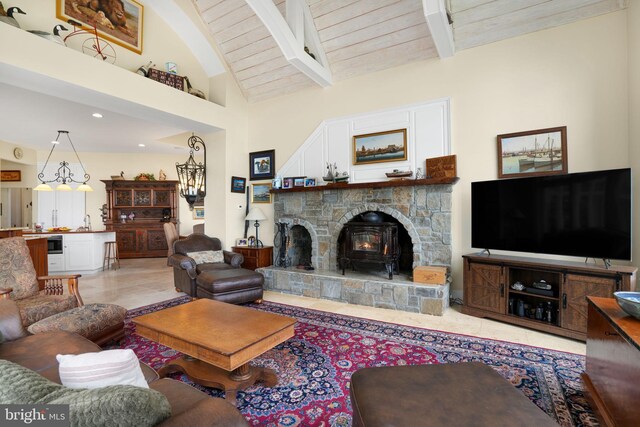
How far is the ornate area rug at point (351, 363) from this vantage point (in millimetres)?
1880

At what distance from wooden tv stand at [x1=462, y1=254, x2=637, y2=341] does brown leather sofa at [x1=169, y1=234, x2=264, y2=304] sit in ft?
8.94

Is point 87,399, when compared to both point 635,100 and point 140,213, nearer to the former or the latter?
point 635,100

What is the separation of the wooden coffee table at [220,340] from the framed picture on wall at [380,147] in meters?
2.96

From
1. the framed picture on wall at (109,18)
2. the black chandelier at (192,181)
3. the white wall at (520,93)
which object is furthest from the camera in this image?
the black chandelier at (192,181)

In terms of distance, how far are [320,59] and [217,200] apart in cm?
302

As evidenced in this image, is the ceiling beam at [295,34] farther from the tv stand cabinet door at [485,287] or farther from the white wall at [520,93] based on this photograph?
the tv stand cabinet door at [485,287]

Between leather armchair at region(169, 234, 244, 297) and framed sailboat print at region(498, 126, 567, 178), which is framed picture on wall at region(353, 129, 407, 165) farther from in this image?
leather armchair at region(169, 234, 244, 297)

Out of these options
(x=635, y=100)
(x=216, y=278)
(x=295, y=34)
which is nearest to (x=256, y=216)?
(x=216, y=278)

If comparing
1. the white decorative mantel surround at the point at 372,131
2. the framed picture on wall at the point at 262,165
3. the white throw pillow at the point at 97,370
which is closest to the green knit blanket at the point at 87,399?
the white throw pillow at the point at 97,370

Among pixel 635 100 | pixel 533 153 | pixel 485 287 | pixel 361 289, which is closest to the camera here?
pixel 635 100

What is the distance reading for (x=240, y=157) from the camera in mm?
5750

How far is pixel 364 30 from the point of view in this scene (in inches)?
168

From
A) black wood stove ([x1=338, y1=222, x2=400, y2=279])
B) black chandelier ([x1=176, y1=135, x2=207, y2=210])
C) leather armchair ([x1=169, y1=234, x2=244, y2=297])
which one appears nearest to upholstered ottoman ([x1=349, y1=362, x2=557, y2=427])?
black wood stove ([x1=338, y1=222, x2=400, y2=279])

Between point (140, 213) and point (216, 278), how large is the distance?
697cm
